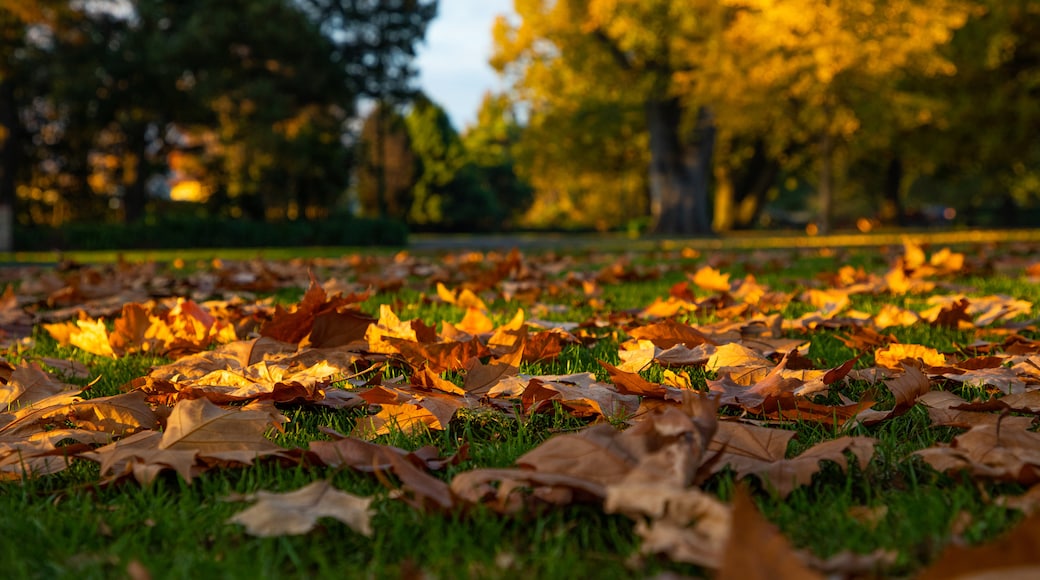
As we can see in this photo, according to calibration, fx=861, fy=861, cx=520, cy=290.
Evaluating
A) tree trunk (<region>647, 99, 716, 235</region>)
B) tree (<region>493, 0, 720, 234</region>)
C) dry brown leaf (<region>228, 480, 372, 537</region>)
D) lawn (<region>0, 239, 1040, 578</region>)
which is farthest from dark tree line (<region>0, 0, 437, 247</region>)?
dry brown leaf (<region>228, 480, 372, 537</region>)

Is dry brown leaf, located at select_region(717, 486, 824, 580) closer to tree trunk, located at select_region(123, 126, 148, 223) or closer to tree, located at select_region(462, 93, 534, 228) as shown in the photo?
tree trunk, located at select_region(123, 126, 148, 223)

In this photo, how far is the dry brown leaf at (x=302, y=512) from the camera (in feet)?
3.91

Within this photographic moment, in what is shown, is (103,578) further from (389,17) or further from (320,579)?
(389,17)

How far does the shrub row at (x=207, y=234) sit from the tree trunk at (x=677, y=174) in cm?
1063

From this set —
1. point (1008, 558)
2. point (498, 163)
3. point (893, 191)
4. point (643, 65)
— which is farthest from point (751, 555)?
point (498, 163)

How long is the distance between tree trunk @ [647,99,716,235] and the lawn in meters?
26.0

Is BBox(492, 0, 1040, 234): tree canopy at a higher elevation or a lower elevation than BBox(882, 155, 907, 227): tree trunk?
higher

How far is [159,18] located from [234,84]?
3.35 meters

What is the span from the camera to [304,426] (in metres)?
1.87

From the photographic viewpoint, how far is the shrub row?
1845cm

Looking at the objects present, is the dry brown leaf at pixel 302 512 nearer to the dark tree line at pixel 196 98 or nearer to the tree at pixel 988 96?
the dark tree line at pixel 196 98

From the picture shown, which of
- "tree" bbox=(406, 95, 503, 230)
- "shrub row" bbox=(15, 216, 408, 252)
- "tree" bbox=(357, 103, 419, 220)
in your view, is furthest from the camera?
"tree" bbox=(406, 95, 503, 230)

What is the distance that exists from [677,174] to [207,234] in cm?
1572

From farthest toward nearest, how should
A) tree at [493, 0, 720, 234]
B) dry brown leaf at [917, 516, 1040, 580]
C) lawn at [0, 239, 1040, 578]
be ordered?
tree at [493, 0, 720, 234] < lawn at [0, 239, 1040, 578] < dry brown leaf at [917, 516, 1040, 580]
